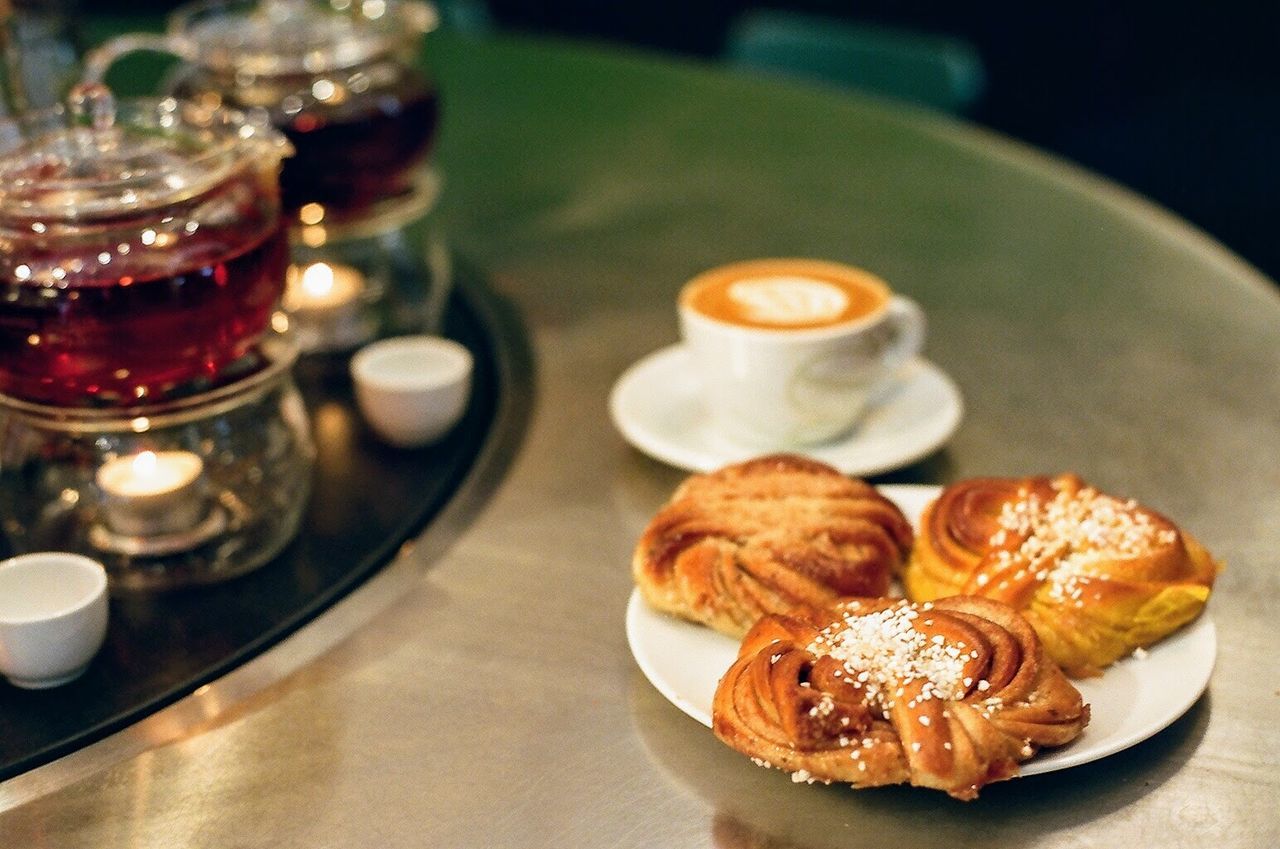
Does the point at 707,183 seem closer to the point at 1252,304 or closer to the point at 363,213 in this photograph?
the point at 363,213

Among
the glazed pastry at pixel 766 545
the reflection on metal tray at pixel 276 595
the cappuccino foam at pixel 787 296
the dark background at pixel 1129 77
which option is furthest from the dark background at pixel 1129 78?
the glazed pastry at pixel 766 545

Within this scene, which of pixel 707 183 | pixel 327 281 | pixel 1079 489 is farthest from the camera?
pixel 707 183

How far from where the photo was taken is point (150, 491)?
3.63 ft

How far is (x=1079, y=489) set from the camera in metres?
1.02

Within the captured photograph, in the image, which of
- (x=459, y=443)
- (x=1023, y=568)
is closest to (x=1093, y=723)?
(x=1023, y=568)

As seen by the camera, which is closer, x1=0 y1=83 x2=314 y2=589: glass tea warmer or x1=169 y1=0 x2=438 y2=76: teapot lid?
x1=0 y1=83 x2=314 y2=589: glass tea warmer

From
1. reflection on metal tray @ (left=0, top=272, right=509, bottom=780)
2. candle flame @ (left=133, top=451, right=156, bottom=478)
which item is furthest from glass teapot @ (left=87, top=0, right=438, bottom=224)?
candle flame @ (left=133, top=451, right=156, bottom=478)

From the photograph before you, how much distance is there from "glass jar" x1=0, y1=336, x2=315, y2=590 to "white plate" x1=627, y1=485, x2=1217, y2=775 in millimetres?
343

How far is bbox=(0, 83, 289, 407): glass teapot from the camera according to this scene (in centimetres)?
102

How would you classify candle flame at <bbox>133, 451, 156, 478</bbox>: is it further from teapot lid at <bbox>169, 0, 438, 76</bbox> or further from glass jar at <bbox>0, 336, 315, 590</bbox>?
teapot lid at <bbox>169, 0, 438, 76</bbox>

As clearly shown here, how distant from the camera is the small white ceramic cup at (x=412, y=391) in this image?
130cm

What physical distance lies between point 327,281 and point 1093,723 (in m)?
0.95

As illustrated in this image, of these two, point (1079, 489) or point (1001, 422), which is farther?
point (1001, 422)

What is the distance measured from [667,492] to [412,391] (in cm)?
25
